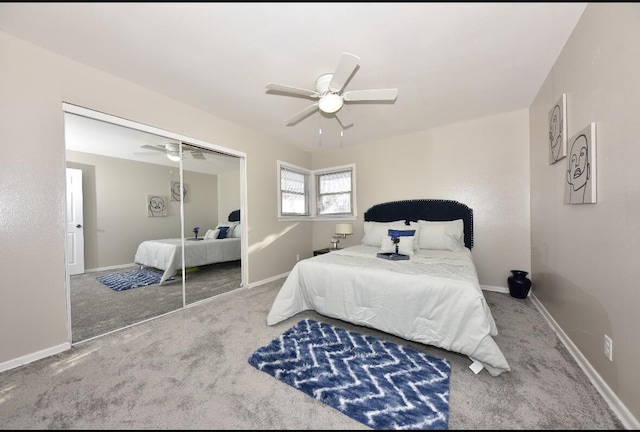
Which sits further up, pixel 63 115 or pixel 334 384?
pixel 63 115

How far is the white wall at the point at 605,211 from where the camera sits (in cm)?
126

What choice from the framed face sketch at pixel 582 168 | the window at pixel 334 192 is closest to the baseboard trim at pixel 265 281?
the window at pixel 334 192

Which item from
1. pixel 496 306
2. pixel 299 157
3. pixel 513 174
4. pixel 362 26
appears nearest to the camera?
pixel 362 26

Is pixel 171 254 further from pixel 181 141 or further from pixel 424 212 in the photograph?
pixel 424 212

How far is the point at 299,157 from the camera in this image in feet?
16.4

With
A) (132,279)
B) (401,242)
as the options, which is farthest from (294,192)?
(132,279)

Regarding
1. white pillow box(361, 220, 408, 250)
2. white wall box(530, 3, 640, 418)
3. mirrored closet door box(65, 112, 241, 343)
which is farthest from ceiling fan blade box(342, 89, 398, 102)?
mirrored closet door box(65, 112, 241, 343)

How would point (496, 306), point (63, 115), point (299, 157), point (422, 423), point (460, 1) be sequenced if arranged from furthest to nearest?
point (299, 157), point (496, 306), point (63, 115), point (460, 1), point (422, 423)

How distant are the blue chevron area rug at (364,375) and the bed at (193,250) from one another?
1.90 meters

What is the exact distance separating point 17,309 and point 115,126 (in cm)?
181

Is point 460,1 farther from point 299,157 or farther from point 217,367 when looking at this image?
point 299,157

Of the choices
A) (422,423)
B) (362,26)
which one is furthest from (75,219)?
(422,423)

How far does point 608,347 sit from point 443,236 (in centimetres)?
199

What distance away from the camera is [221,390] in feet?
5.09
